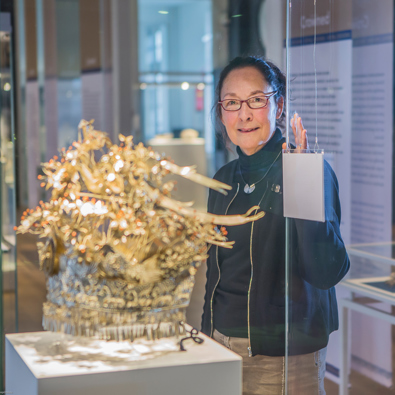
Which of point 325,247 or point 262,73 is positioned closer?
point 325,247

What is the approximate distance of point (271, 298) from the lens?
1967 mm

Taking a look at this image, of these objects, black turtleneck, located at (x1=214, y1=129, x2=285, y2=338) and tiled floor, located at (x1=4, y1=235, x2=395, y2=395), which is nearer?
black turtleneck, located at (x1=214, y1=129, x2=285, y2=338)

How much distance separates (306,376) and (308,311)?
0.20m

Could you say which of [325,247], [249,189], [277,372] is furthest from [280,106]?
[277,372]

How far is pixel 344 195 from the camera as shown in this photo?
104 inches

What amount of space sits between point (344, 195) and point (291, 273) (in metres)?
0.83

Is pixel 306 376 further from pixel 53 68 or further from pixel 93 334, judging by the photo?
pixel 53 68

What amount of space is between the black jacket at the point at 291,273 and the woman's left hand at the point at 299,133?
86 mm

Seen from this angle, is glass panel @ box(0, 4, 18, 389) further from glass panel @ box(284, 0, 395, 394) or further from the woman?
glass panel @ box(284, 0, 395, 394)

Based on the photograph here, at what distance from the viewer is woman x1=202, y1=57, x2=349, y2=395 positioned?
190cm

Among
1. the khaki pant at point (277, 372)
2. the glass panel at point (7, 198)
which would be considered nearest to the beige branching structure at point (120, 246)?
the khaki pant at point (277, 372)

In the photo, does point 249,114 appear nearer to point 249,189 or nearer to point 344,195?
point 249,189

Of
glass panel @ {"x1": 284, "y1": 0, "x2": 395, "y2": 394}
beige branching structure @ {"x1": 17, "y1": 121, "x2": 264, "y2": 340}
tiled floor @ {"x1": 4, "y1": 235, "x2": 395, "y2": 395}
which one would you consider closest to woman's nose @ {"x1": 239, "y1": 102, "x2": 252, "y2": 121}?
glass panel @ {"x1": 284, "y1": 0, "x2": 395, "y2": 394}

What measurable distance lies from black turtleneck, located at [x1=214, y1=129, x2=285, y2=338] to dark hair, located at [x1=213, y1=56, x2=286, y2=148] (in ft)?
0.33
